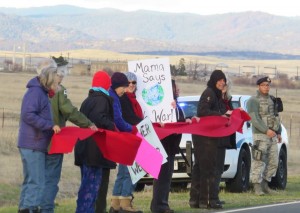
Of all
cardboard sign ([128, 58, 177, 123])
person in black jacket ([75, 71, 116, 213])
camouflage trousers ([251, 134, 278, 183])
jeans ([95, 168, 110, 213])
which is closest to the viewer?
person in black jacket ([75, 71, 116, 213])

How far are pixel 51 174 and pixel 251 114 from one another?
6481 mm

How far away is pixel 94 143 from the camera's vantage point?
39.7ft

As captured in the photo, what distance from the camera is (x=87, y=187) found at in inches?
476

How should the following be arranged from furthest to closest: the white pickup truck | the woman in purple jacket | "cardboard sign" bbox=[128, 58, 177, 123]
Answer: the white pickup truck < "cardboard sign" bbox=[128, 58, 177, 123] < the woman in purple jacket

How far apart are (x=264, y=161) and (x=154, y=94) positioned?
4655mm

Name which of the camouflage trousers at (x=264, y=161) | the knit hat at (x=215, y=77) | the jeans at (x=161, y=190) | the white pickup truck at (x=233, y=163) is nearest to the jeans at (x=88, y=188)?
the jeans at (x=161, y=190)

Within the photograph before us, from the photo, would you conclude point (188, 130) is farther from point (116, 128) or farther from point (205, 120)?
point (116, 128)

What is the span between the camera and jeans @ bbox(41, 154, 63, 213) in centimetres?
1162

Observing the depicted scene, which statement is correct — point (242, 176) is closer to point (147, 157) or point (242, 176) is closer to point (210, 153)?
point (210, 153)

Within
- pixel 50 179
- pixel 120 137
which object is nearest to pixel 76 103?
pixel 120 137

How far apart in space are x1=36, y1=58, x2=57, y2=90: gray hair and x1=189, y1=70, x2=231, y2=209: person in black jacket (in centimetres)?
371

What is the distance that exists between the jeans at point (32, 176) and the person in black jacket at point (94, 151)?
0.81 metres

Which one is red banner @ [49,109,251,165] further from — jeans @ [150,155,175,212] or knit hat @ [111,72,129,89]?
knit hat @ [111,72,129,89]

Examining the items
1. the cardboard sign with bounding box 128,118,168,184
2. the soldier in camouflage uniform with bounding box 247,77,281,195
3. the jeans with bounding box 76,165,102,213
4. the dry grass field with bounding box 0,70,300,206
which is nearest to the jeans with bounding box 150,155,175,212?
the cardboard sign with bounding box 128,118,168,184
